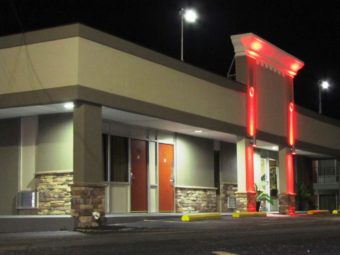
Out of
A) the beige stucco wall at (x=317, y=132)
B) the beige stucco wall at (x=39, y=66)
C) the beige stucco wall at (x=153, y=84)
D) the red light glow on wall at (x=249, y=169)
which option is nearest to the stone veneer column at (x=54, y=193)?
the beige stucco wall at (x=39, y=66)

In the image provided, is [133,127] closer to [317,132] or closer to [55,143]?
[55,143]

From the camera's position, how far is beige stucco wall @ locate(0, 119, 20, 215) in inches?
852

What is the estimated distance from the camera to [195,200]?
2798cm

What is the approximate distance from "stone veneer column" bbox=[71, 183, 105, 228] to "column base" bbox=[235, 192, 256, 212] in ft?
33.4

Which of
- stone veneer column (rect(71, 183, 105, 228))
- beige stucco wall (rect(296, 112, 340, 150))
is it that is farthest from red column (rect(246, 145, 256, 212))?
stone veneer column (rect(71, 183, 105, 228))

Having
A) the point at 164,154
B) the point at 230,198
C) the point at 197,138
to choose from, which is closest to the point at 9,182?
the point at 164,154

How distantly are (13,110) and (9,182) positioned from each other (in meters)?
2.82

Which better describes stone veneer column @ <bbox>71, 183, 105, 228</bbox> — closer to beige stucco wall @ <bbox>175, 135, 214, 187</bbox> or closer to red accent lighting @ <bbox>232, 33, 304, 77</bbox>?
beige stucco wall @ <bbox>175, 135, 214, 187</bbox>

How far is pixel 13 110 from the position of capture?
2038 centimetres

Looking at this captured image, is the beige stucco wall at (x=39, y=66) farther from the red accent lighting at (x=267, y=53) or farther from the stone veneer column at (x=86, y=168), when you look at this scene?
the red accent lighting at (x=267, y=53)

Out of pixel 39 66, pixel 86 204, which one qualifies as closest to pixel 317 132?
pixel 86 204

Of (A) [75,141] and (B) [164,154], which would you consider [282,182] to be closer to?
(B) [164,154]

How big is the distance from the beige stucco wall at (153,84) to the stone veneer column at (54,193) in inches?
140

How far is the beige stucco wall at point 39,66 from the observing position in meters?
18.6
